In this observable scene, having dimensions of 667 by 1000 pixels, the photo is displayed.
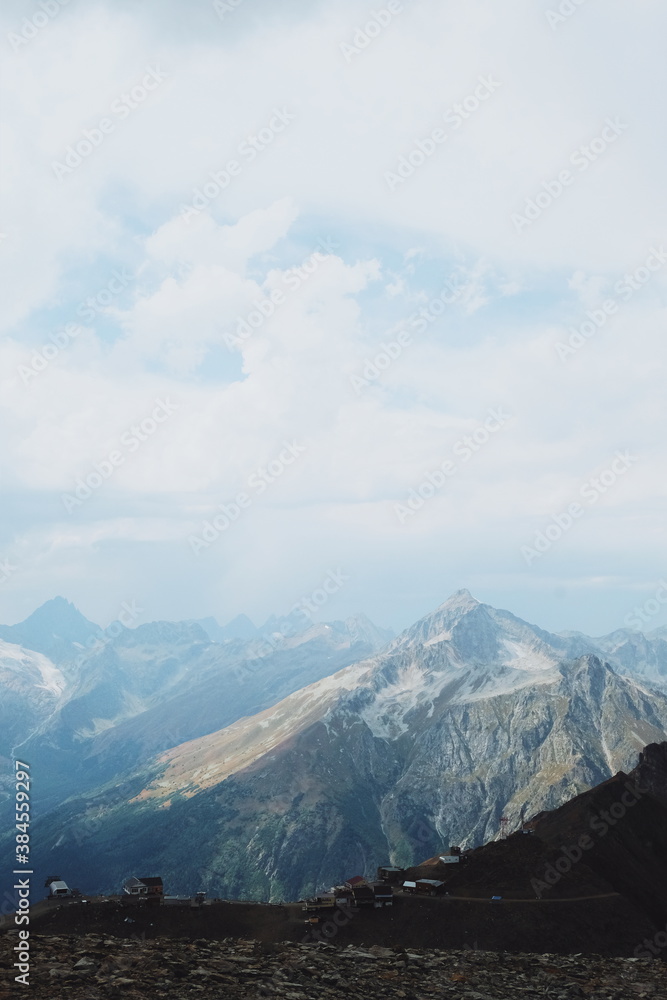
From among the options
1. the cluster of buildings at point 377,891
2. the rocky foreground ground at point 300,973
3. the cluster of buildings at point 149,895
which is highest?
the rocky foreground ground at point 300,973

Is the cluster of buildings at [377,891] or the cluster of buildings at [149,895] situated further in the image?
the cluster of buildings at [377,891]

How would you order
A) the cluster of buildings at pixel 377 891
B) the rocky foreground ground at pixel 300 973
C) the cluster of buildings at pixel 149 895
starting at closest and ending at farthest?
1. the rocky foreground ground at pixel 300 973
2. the cluster of buildings at pixel 149 895
3. the cluster of buildings at pixel 377 891

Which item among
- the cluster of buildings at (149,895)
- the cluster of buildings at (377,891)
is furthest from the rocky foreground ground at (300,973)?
the cluster of buildings at (149,895)

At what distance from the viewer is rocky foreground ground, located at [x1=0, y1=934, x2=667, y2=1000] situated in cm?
3653

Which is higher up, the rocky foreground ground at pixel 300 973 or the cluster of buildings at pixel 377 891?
the rocky foreground ground at pixel 300 973

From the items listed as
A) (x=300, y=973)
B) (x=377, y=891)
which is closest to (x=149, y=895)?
(x=377, y=891)

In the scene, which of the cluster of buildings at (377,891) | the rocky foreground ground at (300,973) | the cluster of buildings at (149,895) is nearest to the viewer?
the rocky foreground ground at (300,973)

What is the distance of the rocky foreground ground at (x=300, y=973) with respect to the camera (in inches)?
1438

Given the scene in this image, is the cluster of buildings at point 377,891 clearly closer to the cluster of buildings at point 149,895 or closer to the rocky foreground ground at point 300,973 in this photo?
the cluster of buildings at point 149,895

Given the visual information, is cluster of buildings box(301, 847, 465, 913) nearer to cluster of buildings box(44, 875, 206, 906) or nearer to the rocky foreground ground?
cluster of buildings box(44, 875, 206, 906)

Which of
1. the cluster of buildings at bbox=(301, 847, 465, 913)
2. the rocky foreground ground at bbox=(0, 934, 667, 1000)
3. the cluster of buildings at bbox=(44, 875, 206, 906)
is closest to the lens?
the rocky foreground ground at bbox=(0, 934, 667, 1000)

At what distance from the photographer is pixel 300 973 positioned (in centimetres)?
4347

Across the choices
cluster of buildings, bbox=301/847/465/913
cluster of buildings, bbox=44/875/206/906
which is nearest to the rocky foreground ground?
cluster of buildings, bbox=301/847/465/913

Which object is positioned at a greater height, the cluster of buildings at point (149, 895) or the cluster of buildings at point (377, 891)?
the cluster of buildings at point (149, 895)
